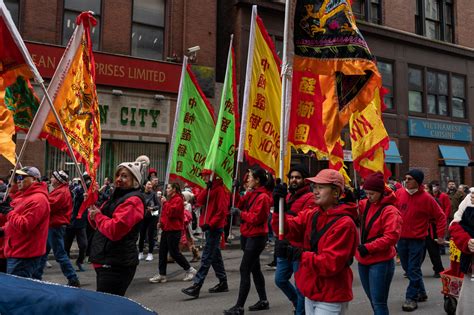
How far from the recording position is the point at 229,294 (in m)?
7.52

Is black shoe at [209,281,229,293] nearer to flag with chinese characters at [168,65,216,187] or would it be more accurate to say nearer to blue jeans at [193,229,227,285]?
blue jeans at [193,229,227,285]

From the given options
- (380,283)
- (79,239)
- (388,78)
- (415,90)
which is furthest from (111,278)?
(415,90)

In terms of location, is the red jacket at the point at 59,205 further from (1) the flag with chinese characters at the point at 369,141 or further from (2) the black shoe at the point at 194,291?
(1) the flag with chinese characters at the point at 369,141

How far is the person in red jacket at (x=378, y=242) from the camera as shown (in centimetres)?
484

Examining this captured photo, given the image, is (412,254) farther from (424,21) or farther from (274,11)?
(424,21)

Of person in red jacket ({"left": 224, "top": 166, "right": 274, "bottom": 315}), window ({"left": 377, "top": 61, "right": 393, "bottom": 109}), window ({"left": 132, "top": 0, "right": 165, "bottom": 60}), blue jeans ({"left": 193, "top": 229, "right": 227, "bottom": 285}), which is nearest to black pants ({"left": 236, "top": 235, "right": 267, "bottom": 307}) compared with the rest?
person in red jacket ({"left": 224, "top": 166, "right": 274, "bottom": 315})

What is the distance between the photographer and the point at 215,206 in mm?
7742

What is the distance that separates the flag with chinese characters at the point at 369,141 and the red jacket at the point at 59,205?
4.69m

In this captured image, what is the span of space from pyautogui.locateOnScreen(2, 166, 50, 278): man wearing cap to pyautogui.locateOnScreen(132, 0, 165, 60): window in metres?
12.9

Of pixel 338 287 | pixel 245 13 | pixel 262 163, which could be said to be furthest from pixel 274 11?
pixel 338 287

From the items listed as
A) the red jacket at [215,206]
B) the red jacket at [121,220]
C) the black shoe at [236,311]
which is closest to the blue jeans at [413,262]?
the black shoe at [236,311]

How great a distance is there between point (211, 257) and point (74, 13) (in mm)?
12471

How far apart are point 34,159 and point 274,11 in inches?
445

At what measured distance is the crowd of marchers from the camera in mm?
3609
